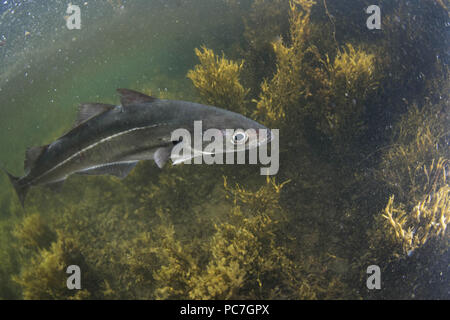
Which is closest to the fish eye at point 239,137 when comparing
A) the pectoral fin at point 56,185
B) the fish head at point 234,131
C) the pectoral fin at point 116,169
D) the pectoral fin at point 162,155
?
the fish head at point 234,131

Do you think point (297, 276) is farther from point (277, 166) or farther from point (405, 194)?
point (405, 194)

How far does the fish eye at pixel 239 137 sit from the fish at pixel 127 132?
0.01 m

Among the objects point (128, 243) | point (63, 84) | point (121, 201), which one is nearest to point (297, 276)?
point (128, 243)

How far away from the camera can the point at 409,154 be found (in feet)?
14.2

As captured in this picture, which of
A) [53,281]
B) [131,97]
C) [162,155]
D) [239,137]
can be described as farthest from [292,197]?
[53,281]

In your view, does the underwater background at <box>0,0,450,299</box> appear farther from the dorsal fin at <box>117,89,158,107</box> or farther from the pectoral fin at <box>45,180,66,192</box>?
the dorsal fin at <box>117,89,158,107</box>

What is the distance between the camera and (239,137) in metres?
2.28

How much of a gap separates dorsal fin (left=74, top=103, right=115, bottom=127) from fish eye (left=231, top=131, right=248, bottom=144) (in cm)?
125

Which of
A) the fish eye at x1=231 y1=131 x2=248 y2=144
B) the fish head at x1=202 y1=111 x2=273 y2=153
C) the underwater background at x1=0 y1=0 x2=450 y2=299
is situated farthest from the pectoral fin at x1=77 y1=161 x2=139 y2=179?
the underwater background at x1=0 y1=0 x2=450 y2=299

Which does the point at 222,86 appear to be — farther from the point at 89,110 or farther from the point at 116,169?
the point at 116,169

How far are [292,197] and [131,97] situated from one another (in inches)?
113

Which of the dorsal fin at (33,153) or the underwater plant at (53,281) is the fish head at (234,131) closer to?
the dorsal fin at (33,153)

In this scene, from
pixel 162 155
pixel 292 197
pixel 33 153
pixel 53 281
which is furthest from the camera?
pixel 292 197

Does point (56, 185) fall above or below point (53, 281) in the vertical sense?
above
